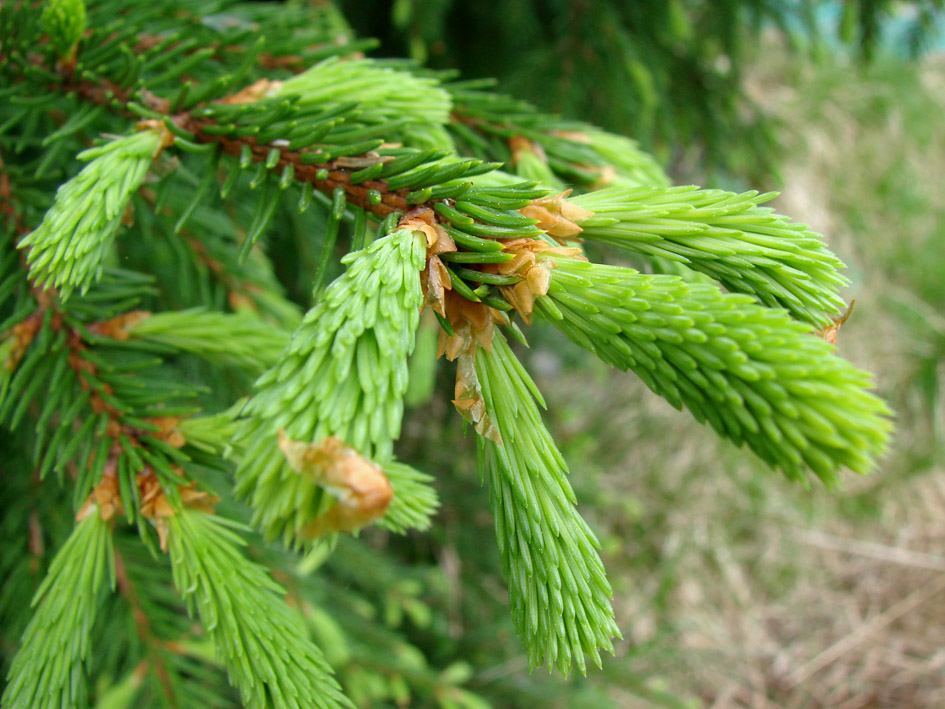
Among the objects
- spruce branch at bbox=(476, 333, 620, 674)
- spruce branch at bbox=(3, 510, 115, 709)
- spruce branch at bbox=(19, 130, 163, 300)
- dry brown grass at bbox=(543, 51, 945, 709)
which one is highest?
spruce branch at bbox=(19, 130, 163, 300)

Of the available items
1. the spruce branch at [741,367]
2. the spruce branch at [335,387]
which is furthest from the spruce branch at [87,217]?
the spruce branch at [741,367]

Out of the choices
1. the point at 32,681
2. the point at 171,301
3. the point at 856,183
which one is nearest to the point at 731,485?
the point at 856,183

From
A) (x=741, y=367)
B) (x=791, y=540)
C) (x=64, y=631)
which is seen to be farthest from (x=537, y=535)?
(x=791, y=540)

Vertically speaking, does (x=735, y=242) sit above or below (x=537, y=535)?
above

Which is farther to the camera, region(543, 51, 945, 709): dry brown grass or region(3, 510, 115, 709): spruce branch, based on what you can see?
region(543, 51, 945, 709): dry brown grass

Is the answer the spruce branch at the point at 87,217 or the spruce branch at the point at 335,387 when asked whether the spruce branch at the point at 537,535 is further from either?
the spruce branch at the point at 87,217

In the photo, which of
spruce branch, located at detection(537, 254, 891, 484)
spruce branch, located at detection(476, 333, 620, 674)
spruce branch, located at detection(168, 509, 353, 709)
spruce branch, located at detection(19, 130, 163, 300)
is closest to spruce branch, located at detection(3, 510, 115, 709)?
spruce branch, located at detection(168, 509, 353, 709)

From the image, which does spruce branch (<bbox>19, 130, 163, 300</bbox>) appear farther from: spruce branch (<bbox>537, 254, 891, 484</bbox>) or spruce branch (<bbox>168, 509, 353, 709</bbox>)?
spruce branch (<bbox>537, 254, 891, 484</bbox>)

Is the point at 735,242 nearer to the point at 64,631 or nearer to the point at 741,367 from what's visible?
the point at 741,367
